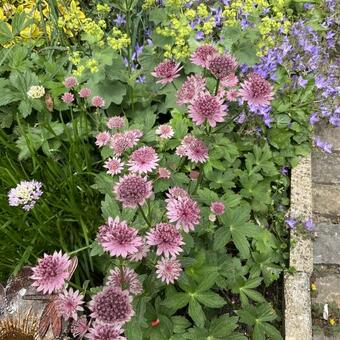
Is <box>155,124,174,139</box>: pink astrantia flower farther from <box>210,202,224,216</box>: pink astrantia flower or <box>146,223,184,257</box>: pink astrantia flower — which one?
<box>146,223,184,257</box>: pink astrantia flower

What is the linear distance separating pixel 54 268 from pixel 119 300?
0.25 m

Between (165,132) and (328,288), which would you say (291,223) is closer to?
Result: (328,288)

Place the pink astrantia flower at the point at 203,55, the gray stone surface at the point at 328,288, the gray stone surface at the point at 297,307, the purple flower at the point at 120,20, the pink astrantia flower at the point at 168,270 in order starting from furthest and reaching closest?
the purple flower at the point at 120,20 → the gray stone surface at the point at 328,288 → the gray stone surface at the point at 297,307 → the pink astrantia flower at the point at 203,55 → the pink astrantia flower at the point at 168,270

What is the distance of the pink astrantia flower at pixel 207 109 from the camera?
192 cm

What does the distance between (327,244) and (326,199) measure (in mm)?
368

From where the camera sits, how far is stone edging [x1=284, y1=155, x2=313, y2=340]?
2.62 meters

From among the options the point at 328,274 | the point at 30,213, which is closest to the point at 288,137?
the point at 328,274

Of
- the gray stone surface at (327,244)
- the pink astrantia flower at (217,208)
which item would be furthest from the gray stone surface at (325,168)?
the pink astrantia flower at (217,208)

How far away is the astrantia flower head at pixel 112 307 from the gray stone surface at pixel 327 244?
163cm

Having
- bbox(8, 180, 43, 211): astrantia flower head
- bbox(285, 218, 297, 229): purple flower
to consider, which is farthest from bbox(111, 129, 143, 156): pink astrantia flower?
bbox(285, 218, 297, 229): purple flower

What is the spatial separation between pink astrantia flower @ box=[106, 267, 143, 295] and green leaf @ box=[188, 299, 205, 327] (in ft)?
1.28

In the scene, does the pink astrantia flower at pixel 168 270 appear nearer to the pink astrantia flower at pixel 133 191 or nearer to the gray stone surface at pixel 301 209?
the pink astrantia flower at pixel 133 191

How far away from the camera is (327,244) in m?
3.02

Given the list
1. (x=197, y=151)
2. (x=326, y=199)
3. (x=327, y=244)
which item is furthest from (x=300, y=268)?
(x=197, y=151)
